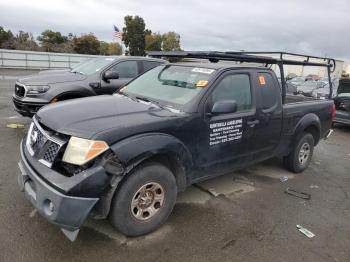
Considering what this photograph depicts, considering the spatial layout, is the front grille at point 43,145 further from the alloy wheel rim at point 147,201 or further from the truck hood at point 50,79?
the truck hood at point 50,79

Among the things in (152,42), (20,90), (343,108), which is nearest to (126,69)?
(20,90)

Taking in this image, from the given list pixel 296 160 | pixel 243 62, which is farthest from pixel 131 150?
pixel 296 160

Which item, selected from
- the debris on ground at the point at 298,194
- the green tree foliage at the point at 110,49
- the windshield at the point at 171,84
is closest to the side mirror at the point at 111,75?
the windshield at the point at 171,84

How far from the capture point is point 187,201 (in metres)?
→ 4.16

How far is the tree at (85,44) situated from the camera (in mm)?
45719

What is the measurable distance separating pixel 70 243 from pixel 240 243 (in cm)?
168

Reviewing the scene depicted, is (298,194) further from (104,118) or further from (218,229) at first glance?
(104,118)

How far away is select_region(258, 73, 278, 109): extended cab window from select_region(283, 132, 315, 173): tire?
1130mm

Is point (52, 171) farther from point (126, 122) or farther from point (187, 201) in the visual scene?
point (187, 201)

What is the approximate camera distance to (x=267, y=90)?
4531 mm

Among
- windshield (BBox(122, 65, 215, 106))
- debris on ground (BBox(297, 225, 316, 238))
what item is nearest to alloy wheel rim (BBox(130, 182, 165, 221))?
windshield (BBox(122, 65, 215, 106))

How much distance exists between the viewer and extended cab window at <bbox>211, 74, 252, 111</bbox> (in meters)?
3.88

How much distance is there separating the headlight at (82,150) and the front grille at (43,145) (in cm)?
11

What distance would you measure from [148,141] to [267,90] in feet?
7.26
